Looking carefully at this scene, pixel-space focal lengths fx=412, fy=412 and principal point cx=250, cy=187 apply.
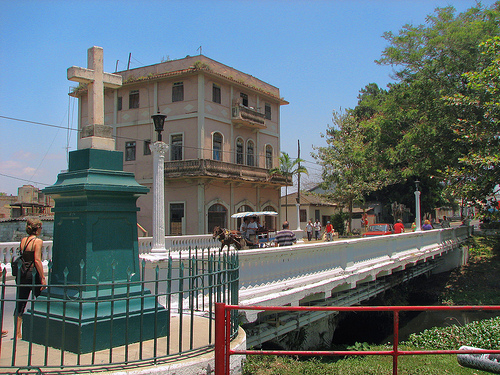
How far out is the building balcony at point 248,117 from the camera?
29.9m

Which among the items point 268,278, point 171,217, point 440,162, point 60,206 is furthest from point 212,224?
point 60,206

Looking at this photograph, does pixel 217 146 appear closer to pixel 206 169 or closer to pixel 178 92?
pixel 206 169

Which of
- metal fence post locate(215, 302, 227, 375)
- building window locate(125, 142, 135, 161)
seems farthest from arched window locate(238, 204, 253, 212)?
metal fence post locate(215, 302, 227, 375)

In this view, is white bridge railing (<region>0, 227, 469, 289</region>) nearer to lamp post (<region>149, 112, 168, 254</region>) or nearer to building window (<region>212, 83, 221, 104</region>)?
lamp post (<region>149, 112, 168, 254</region>)

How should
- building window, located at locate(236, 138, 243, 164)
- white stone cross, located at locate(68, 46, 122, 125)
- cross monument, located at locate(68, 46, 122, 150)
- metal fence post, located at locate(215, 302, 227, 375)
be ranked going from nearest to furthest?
metal fence post, located at locate(215, 302, 227, 375)
cross monument, located at locate(68, 46, 122, 150)
white stone cross, located at locate(68, 46, 122, 125)
building window, located at locate(236, 138, 243, 164)

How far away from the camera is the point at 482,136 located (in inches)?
696

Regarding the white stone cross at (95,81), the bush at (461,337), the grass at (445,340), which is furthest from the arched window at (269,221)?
the white stone cross at (95,81)

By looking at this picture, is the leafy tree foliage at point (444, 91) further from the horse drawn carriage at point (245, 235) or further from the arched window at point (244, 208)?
the arched window at point (244, 208)

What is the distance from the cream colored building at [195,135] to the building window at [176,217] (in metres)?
0.07

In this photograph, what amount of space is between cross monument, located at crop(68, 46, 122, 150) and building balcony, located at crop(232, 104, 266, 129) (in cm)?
2422

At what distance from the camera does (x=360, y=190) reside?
32188 millimetres

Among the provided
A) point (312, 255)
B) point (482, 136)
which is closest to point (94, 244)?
point (312, 255)

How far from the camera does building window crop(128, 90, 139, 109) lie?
98.3 feet

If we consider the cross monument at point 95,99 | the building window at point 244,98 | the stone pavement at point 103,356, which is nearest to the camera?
the stone pavement at point 103,356
